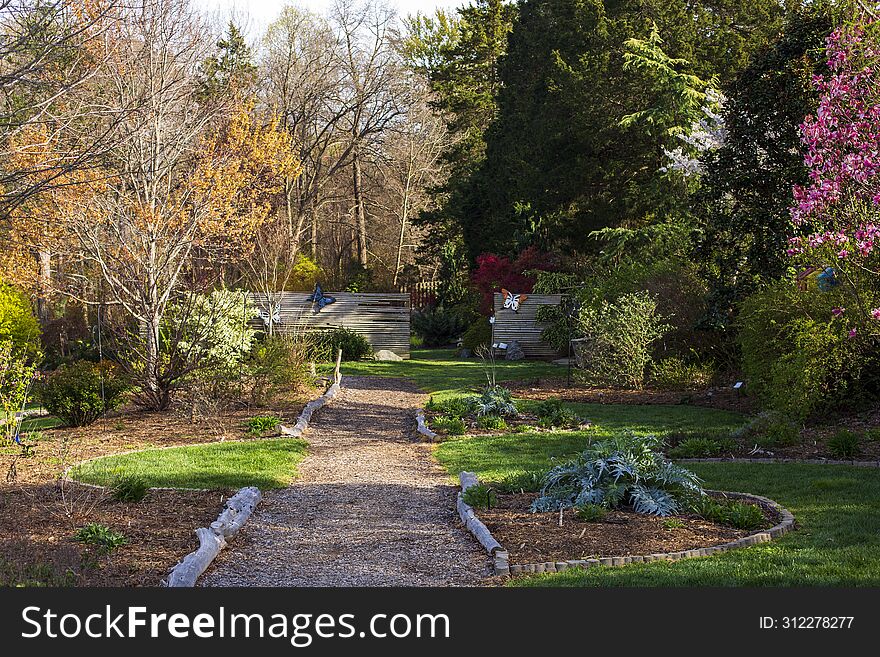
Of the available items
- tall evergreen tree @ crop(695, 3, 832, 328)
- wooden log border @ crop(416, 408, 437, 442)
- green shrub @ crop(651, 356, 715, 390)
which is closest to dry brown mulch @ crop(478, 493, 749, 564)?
wooden log border @ crop(416, 408, 437, 442)

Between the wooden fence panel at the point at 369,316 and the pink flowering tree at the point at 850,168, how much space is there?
53.6 feet

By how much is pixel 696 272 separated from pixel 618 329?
2475mm

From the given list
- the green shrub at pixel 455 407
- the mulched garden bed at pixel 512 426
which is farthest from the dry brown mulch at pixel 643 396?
the mulched garden bed at pixel 512 426

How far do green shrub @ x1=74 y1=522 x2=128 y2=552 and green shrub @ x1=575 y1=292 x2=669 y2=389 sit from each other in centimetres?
1144

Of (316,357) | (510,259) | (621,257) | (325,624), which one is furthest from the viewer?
(510,259)

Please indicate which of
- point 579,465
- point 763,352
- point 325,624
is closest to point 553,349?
point 763,352

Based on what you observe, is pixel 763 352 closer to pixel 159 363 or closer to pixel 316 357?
pixel 159 363

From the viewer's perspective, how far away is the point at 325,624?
14.2 feet

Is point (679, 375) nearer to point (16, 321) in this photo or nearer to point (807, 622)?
point (807, 622)

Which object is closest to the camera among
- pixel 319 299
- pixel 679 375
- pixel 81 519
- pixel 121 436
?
pixel 81 519

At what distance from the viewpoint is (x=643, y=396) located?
592 inches

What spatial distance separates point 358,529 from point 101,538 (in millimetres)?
1967

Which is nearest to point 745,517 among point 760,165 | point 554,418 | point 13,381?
point 554,418

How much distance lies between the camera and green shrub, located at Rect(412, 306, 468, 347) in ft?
97.2
